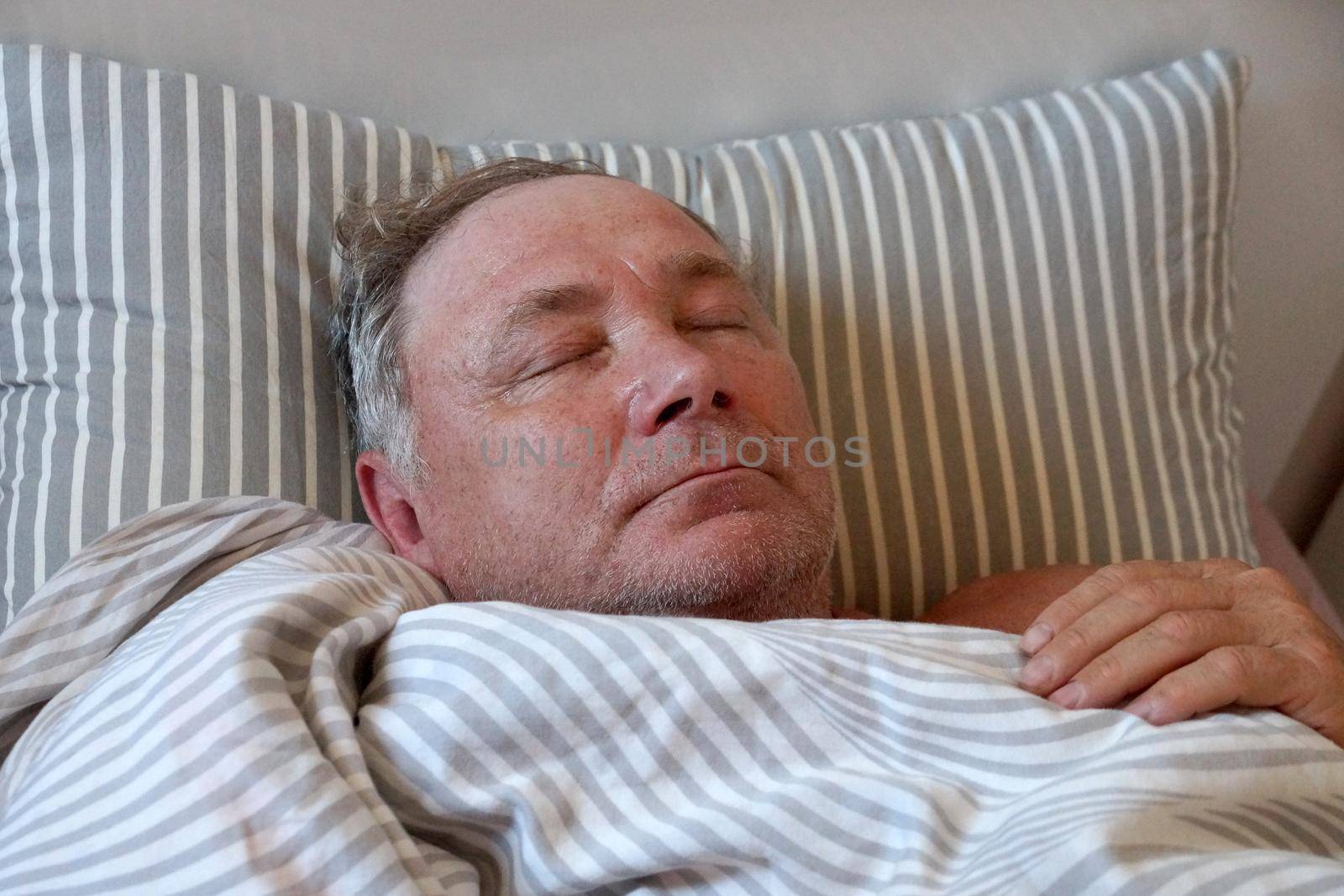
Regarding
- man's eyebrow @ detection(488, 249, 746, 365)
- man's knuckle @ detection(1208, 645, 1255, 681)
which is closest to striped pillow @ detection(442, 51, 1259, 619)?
man's eyebrow @ detection(488, 249, 746, 365)

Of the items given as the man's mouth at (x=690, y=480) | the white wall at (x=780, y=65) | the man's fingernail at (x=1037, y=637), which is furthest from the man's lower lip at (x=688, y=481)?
the white wall at (x=780, y=65)

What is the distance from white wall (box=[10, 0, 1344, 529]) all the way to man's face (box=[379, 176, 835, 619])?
1.16 feet

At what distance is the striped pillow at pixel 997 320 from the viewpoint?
1272 millimetres

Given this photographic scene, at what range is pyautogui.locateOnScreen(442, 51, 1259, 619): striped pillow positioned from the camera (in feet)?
4.17

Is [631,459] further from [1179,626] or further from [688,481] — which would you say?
[1179,626]

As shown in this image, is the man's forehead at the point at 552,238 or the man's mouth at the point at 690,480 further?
the man's forehead at the point at 552,238

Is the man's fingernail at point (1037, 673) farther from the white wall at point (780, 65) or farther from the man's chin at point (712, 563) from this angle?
the white wall at point (780, 65)

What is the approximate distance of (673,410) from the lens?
93 centimetres

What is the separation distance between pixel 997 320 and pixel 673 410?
1.78ft

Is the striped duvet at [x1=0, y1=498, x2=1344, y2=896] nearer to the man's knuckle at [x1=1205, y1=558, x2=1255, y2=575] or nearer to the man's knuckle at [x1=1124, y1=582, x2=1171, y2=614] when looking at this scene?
the man's knuckle at [x1=1124, y1=582, x2=1171, y2=614]

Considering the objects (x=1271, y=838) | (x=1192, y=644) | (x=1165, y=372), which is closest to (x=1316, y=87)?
(x=1165, y=372)

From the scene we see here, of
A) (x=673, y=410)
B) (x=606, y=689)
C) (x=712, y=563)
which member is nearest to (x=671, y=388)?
(x=673, y=410)

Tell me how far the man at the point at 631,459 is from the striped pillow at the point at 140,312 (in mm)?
84

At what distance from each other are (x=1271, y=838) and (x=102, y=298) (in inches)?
43.1
